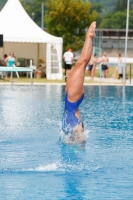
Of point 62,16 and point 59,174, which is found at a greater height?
point 62,16

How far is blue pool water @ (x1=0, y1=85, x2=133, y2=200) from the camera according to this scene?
7.73m

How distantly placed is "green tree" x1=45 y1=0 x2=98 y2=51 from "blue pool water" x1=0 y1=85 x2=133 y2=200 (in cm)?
2050

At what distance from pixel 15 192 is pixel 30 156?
2.22m

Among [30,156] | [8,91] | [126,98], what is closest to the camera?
[30,156]

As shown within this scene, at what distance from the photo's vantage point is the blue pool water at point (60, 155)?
7732 mm

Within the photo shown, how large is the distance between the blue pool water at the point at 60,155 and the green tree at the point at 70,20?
807 inches

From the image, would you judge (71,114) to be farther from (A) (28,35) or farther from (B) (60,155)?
(A) (28,35)

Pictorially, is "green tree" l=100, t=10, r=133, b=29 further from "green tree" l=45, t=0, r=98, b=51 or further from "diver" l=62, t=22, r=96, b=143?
"diver" l=62, t=22, r=96, b=143

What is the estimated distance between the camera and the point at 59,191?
7.70m

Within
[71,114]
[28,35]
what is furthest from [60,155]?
[28,35]

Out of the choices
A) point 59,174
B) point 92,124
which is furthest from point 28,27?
point 59,174

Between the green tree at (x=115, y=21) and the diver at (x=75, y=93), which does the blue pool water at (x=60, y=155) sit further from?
the green tree at (x=115, y=21)

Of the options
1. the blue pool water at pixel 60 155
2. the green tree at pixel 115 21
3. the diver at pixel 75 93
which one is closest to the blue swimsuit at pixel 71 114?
the diver at pixel 75 93

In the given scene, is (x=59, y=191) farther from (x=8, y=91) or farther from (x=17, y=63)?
(x=17, y=63)
